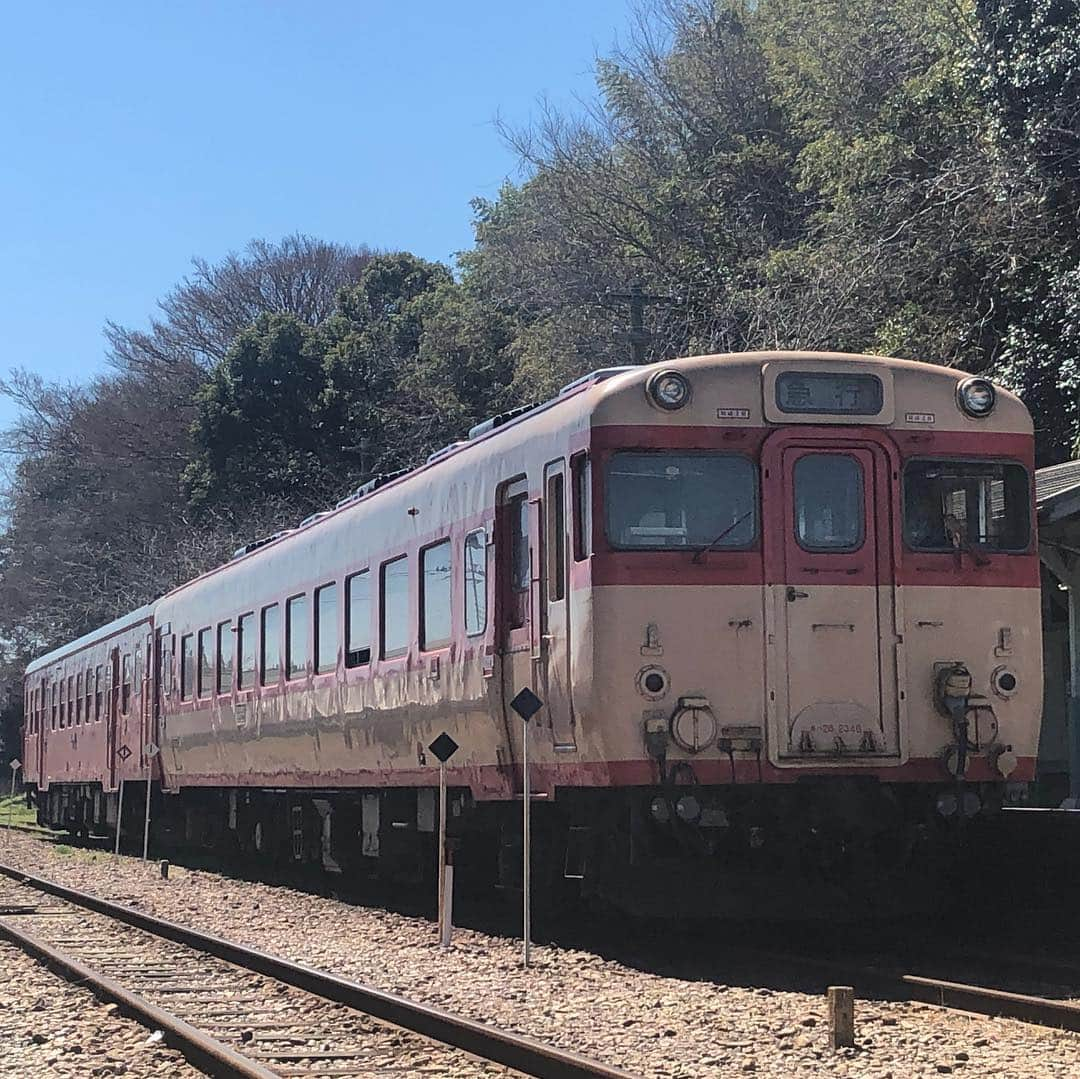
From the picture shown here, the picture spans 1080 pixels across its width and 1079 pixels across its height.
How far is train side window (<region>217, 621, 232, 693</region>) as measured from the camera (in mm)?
18200

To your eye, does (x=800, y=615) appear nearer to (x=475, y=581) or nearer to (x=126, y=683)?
(x=475, y=581)

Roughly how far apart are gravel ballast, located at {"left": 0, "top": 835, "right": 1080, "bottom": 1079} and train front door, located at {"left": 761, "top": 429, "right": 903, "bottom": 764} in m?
1.46

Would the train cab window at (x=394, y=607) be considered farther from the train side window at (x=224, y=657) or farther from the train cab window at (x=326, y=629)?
the train side window at (x=224, y=657)

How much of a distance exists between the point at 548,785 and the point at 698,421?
7.53 feet

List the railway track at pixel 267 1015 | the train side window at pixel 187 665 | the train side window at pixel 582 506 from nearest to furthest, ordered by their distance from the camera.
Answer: the railway track at pixel 267 1015 → the train side window at pixel 582 506 → the train side window at pixel 187 665

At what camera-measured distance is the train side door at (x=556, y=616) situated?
9.74 meters

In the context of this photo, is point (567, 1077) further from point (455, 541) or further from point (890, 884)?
point (455, 541)


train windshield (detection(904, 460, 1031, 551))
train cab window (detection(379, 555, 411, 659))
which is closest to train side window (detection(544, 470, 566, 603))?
train windshield (detection(904, 460, 1031, 551))

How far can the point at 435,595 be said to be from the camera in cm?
1200

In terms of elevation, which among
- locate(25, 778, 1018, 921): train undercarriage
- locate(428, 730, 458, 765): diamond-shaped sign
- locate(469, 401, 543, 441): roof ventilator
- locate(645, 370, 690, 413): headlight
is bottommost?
locate(25, 778, 1018, 921): train undercarriage

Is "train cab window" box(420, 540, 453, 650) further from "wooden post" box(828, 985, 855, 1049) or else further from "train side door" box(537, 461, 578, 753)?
"wooden post" box(828, 985, 855, 1049)

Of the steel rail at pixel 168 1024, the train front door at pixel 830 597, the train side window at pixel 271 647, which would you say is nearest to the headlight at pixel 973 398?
the train front door at pixel 830 597

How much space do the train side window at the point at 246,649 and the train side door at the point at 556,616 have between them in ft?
24.8

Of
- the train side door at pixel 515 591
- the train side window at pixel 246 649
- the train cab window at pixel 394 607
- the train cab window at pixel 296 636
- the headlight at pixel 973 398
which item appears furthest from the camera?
the train side window at pixel 246 649
